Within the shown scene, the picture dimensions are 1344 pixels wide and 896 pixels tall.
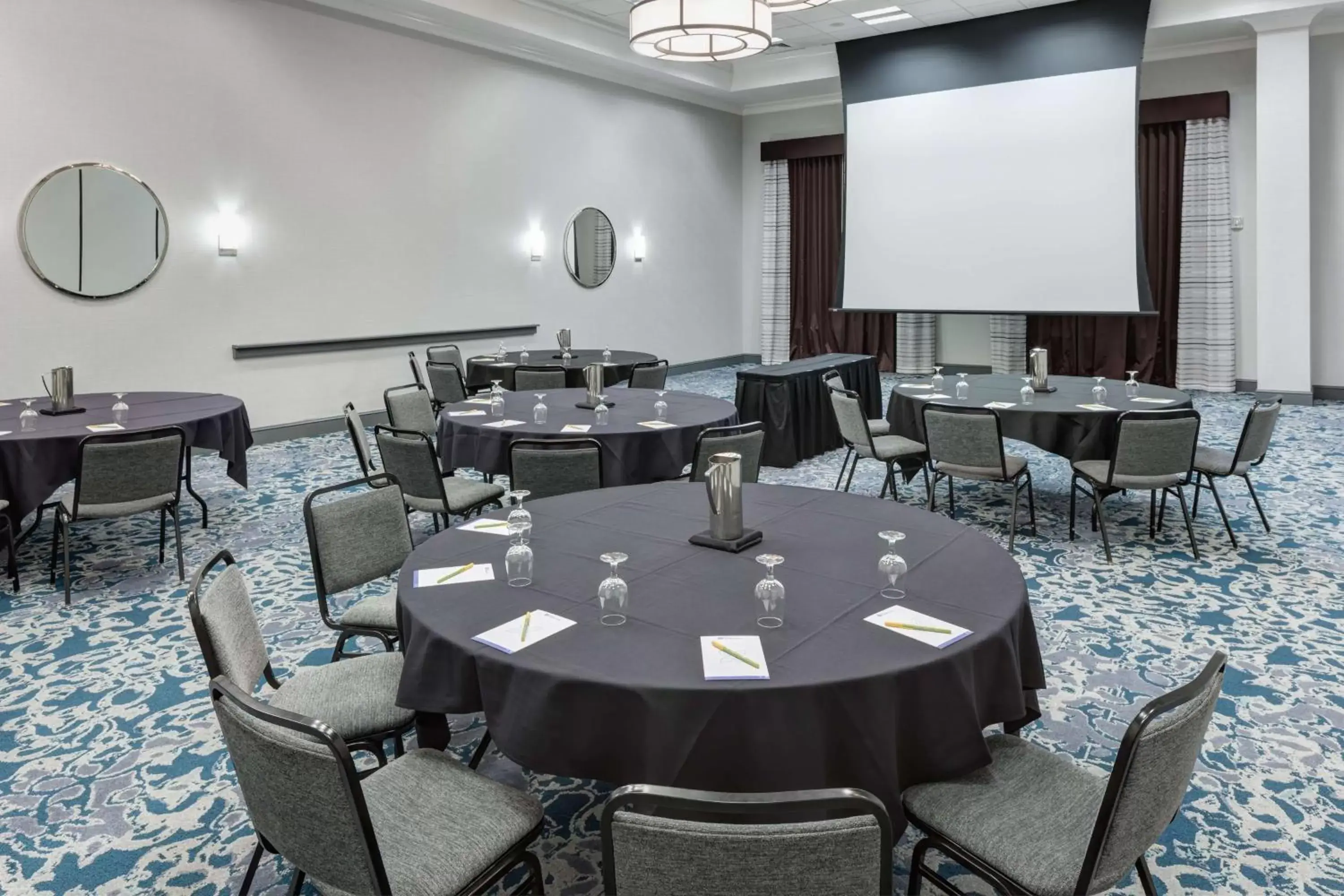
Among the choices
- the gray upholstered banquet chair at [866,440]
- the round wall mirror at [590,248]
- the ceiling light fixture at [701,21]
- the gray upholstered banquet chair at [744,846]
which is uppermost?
the ceiling light fixture at [701,21]

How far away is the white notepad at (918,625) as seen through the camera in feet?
6.21

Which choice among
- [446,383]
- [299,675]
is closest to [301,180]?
[446,383]

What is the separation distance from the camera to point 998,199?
10.4m

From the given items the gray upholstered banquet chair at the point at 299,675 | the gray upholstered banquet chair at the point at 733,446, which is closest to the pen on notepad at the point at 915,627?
the gray upholstered banquet chair at the point at 299,675

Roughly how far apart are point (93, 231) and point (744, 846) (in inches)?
298

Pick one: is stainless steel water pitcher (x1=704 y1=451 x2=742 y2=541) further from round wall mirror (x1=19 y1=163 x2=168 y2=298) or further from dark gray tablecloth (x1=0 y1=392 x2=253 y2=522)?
round wall mirror (x1=19 y1=163 x2=168 y2=298)

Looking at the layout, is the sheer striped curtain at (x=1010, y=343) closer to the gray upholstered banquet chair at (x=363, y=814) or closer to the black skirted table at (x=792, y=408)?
the black skirted table at (x=792, y=408)

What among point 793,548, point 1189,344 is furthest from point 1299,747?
point 1189,344

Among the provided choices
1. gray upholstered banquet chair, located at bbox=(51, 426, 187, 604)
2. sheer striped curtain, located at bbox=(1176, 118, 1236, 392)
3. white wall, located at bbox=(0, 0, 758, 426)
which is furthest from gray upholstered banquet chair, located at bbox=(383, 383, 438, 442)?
sheer striped curtain, located at bbox=(1176, 118, 1236, 392)

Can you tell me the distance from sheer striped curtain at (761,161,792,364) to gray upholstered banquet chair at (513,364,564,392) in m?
7.03

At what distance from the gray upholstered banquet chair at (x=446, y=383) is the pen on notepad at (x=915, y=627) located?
18.6 ft

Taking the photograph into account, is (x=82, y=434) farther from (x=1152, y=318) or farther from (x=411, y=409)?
(x=1152, y=318)

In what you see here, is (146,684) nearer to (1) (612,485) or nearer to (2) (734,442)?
(1) (612,485)

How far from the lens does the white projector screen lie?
9.61m
